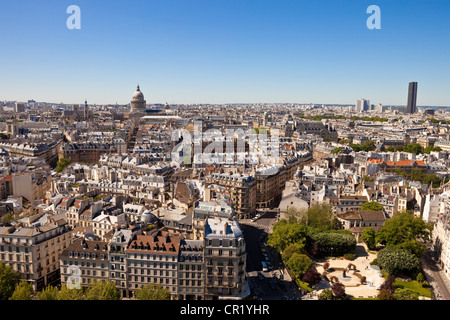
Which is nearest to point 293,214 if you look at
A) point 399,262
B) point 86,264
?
point 399,262

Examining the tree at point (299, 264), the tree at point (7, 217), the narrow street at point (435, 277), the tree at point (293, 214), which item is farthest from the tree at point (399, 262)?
the tree at point (7, 217)

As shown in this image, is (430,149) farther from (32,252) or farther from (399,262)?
(32,252)

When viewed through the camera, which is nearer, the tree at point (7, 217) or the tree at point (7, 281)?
the tree at point (7, 281)

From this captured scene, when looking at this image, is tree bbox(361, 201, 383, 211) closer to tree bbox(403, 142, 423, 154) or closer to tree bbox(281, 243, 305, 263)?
tree bbox(281, 243, 305, 263)

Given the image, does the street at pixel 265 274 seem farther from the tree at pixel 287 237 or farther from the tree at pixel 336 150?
the tree at pixel 336 150

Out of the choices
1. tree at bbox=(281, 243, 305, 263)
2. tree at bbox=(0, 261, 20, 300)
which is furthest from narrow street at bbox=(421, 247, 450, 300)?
tree at bbox=(0, 261, 20, 300)

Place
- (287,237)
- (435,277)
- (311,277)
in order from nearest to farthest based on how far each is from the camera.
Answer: (311,277), (435,277), (287,237)

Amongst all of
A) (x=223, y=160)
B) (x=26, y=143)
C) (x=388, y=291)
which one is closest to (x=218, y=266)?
(x=388, y=291)
